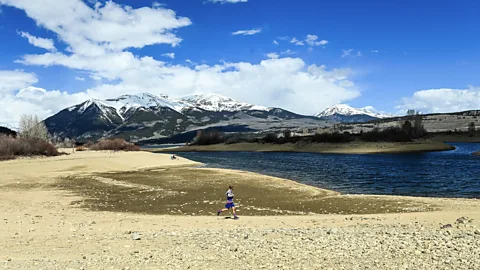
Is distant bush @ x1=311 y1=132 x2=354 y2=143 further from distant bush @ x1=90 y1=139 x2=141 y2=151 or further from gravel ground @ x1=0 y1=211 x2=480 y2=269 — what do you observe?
gravel ground @ x1=0 y1=211 x2=480 y2=269

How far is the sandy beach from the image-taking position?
10.5 m

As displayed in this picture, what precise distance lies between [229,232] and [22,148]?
75.2 meters

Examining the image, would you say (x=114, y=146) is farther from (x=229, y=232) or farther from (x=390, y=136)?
(x=229, y=232)

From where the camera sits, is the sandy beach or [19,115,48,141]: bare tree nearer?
the sandy beach

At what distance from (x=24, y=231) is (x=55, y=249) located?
4546mm

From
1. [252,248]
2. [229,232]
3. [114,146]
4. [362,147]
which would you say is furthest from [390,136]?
[252,248]

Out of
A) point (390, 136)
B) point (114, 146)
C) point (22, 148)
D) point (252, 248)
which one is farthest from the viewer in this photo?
point (390, 136)

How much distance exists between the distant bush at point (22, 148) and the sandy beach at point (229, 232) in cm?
4583

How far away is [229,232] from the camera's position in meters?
15.2

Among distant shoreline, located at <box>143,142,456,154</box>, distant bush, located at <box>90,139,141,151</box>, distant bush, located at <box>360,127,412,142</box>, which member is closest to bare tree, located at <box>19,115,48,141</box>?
distant bush, located at <box>90,139,141,151</box>

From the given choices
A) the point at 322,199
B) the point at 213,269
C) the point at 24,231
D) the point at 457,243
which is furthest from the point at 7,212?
the point at 457,243

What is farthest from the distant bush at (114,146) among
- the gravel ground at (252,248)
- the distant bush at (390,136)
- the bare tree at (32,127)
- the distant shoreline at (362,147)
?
the gravel ground at (252,248)

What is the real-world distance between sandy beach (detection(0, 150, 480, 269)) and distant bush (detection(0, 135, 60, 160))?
45.8 meters

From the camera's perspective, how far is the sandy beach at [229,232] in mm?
10492
